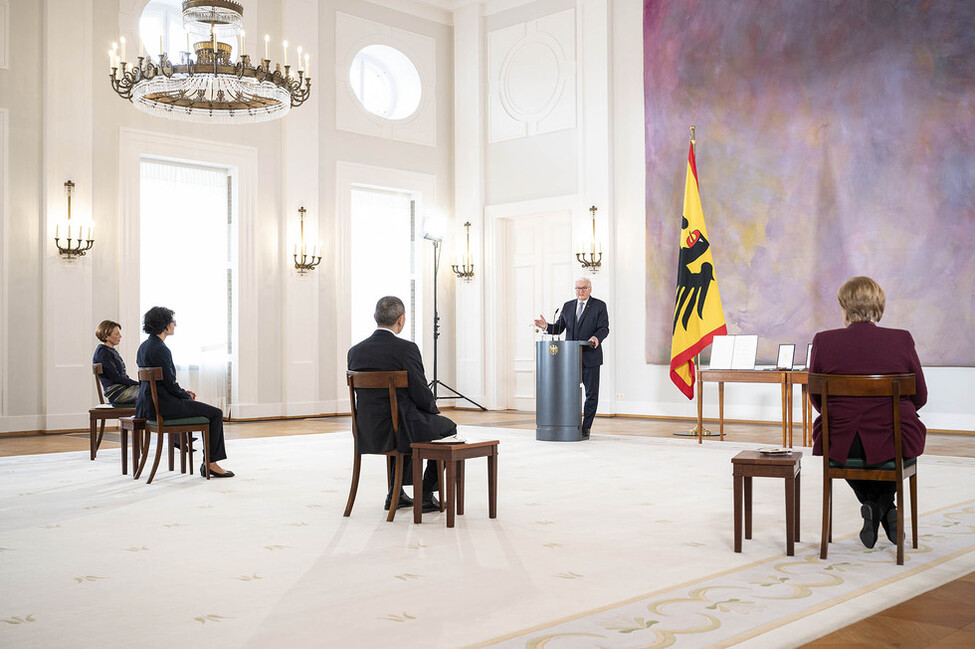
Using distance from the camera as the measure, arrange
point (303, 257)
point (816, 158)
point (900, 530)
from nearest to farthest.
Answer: point (900, 530) → point (816, 158) → point (303, 257)

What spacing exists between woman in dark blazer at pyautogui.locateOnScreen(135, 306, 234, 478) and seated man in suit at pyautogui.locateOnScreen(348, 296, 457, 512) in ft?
5.50

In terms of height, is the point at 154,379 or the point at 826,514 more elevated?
the point at 154,379

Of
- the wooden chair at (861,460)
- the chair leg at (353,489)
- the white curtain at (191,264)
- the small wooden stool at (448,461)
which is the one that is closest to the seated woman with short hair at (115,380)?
the white curtain at (191,264)

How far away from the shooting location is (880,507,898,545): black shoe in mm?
3994

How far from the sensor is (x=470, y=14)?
13445 millimetres

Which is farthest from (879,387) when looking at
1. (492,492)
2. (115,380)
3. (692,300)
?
(115,380)

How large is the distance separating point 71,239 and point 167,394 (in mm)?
4578

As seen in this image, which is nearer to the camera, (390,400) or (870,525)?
(870,525)

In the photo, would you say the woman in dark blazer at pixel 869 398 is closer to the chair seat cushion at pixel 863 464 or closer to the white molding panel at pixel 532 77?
the chair seat cushion at pixel 863 464

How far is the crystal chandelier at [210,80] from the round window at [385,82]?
4557mm

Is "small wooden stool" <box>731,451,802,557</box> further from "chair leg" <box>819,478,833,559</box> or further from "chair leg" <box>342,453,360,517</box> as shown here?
"chair leg" <box>342,453,360,517</box>

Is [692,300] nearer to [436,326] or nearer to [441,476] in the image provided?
[436,326]

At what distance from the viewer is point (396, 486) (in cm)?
480

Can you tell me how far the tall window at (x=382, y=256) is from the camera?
12703 mm
